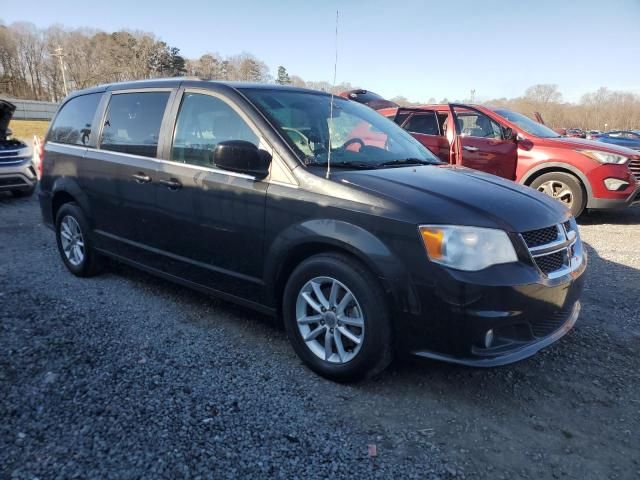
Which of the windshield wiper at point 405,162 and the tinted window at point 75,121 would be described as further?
the tinted window at point 75,121

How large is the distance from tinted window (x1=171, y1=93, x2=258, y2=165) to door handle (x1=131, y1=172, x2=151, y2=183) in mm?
308

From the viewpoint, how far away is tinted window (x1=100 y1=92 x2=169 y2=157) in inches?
146

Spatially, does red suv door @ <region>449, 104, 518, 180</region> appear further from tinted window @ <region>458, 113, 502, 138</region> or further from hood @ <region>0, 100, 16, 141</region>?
hood @ <region>0, 100, 16, 141</region>

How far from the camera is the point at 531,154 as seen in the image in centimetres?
746

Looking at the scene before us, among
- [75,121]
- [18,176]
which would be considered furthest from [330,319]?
[18,176]

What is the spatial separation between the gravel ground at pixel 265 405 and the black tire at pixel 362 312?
0.13 metres

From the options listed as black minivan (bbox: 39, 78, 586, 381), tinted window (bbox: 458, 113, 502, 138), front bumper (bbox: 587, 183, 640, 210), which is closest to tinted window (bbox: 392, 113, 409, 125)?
tinted window (bbox: 458, 113, 502, 138)

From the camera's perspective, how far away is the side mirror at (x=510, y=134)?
746cm

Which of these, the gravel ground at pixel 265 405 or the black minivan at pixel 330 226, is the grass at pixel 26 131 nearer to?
the black minivan at pixel 330 226

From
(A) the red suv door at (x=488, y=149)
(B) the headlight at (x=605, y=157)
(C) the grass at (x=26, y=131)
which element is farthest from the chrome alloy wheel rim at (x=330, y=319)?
(C) the grass at (x=26, y=131)

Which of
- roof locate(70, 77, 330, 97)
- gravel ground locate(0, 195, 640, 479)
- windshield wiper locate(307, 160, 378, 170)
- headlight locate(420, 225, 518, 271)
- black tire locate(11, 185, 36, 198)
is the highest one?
roof locate(70, 77, 330, 97)

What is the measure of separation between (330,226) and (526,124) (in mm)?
6643

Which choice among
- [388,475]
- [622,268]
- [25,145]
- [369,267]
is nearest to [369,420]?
[388,475]

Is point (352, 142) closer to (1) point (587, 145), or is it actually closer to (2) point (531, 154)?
(2) point (531, 154)
